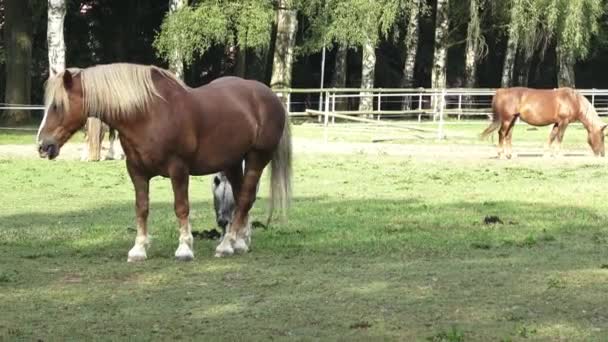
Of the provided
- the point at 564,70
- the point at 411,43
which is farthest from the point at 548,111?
the point at 564,70

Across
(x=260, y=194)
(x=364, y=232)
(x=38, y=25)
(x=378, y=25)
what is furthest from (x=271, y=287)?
(x=38, y=25)

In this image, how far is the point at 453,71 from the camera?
4778 cm

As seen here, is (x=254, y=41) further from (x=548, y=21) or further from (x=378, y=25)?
(x=548, y=21)

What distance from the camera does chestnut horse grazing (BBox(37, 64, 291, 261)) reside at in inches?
328

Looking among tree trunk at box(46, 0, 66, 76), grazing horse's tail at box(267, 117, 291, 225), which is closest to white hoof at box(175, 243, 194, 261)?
grazing horse's tail at box(267, 117, 291, 225)

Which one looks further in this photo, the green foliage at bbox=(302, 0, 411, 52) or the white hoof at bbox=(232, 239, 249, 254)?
the green foliage at bbox=(302, 0, 411, 52)

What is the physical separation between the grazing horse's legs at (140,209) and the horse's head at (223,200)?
1.08 m

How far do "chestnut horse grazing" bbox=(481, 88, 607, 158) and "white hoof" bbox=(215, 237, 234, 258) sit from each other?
46.7ft

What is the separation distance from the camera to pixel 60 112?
8.27 m

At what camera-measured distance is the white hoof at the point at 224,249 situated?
8.95m

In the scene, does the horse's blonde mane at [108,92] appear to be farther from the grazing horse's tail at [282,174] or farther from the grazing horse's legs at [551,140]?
the grazing horse's legs at [551,140]

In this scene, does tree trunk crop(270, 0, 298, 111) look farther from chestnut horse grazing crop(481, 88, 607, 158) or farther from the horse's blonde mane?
the horse's blonde mane

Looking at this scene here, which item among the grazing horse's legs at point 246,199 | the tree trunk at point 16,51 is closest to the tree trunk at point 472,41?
the tree trunk at point 16,51

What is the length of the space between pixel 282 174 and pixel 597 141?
15.0 metres
